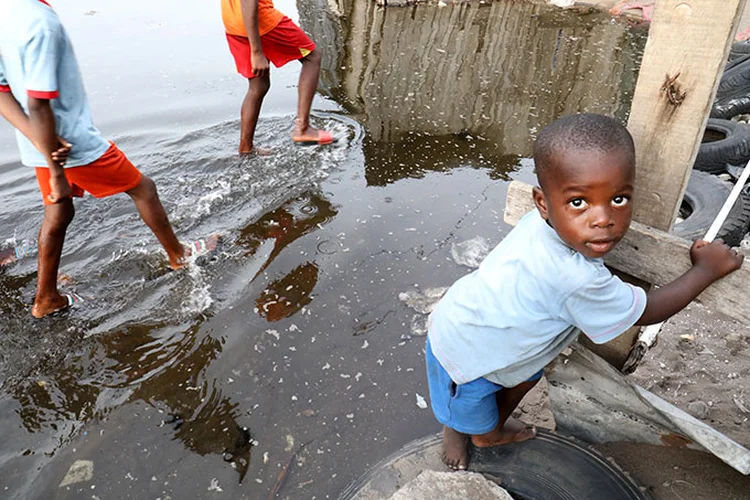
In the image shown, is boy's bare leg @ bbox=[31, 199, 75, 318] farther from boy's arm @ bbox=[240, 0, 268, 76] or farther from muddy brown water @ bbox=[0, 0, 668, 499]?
boy's arm @ bbox=[240, 0, 268, 76]

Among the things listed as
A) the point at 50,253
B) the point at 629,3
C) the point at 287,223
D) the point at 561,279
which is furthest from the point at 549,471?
the point at 629,3

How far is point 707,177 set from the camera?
161 inches

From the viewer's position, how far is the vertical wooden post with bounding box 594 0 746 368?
1.43m

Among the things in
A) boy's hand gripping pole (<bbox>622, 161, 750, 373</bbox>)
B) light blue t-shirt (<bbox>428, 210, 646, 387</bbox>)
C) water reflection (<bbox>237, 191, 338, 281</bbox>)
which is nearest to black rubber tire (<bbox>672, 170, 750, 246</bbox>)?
boy's hand gripping pole (<bbox>622, 161, 750, 373</bbox>)

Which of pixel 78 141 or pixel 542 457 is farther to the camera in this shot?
pixel 78 141

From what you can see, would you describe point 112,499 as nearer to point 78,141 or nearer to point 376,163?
point 78,141

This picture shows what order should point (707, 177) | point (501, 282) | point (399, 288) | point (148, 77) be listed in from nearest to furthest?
point (501, 282)
point (399, 288)
point (707, 177)
point (148, 77)

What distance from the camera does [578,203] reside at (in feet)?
4.97

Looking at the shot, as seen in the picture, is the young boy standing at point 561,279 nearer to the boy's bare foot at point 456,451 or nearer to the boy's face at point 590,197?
the boy's face at point 590,197

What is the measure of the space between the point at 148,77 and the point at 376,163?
12.3 ft

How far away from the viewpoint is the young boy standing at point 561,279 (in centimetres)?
147

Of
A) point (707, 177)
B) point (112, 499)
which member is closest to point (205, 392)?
point (112, 499)

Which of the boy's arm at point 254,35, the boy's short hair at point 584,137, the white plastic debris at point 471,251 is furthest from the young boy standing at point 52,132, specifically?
the boy's short hair at point 584,137

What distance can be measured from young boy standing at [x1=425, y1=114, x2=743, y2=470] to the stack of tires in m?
2.14
